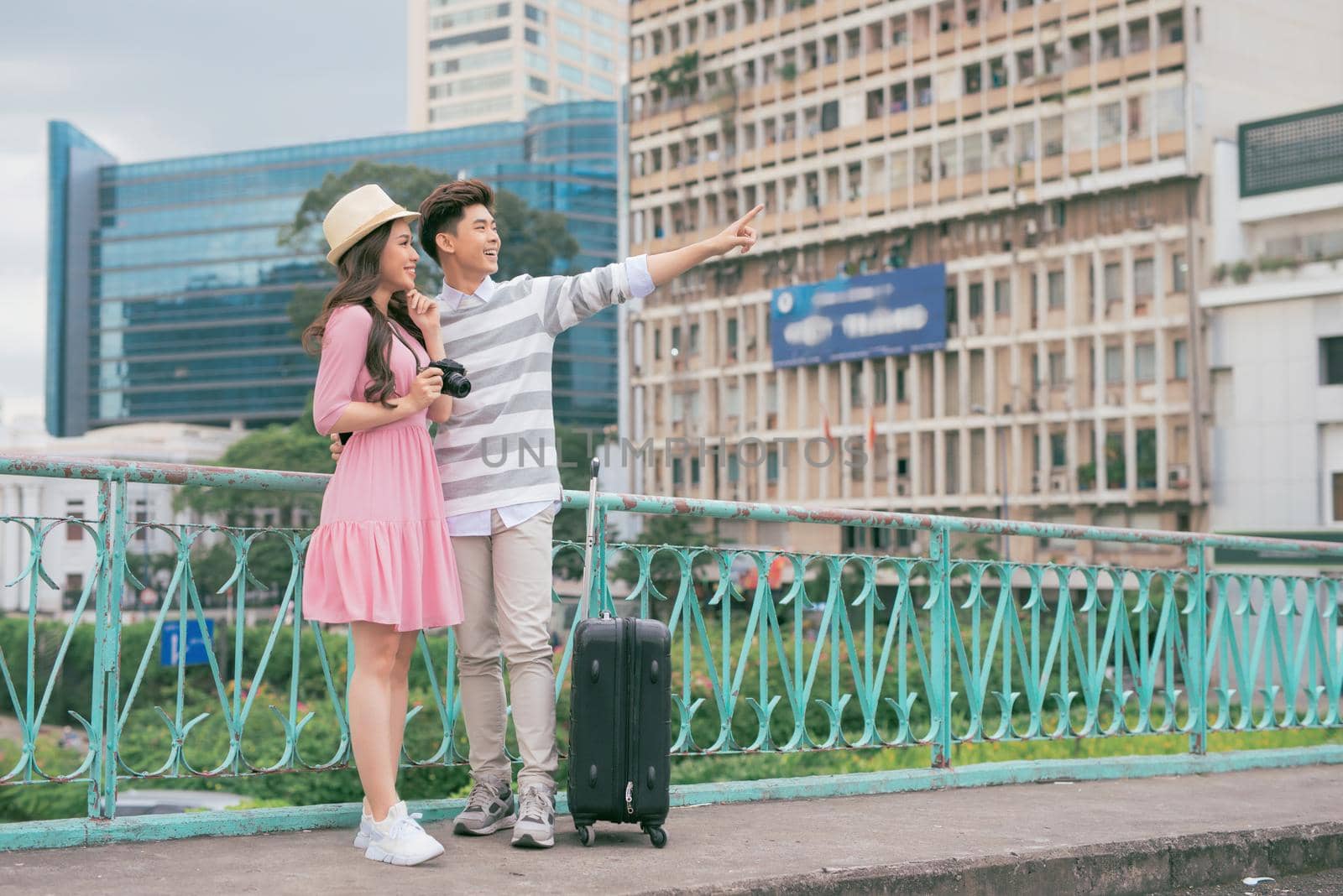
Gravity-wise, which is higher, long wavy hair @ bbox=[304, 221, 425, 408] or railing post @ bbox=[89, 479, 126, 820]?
long wavy hair @ bbox=[304, 221, 425, 408]

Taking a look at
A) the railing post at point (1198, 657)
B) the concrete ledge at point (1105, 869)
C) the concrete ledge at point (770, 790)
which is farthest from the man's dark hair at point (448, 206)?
the railing post at point (1198, 657)

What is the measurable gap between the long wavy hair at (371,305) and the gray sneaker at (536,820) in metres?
1.19

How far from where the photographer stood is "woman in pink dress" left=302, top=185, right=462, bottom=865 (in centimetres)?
414

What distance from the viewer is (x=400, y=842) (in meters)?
4.10

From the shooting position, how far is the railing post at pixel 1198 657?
23.0 ft

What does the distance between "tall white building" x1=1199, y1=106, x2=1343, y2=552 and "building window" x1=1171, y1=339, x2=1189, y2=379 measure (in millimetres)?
870

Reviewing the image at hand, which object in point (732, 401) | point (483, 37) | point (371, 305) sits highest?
point (483, 37)

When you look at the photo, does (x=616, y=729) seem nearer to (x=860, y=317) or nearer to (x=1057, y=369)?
(x=1057, y=369)

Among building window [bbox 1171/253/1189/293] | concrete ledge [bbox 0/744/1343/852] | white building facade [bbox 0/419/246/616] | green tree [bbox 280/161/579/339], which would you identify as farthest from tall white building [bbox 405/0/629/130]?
concrete ledge [bbox 0/744/1343/852]

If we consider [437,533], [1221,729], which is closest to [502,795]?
[437,533]

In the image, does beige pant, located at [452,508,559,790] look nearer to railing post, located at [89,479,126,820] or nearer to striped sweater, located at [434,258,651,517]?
striped sweater, located at [434,258,651,517]

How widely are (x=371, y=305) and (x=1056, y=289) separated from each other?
169 ft

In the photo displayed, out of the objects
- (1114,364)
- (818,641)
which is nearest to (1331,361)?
(1114,364)

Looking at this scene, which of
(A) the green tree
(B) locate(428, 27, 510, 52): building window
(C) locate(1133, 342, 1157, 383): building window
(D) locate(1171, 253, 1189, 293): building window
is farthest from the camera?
(B) locate(428, 27, 510, 52): building window
